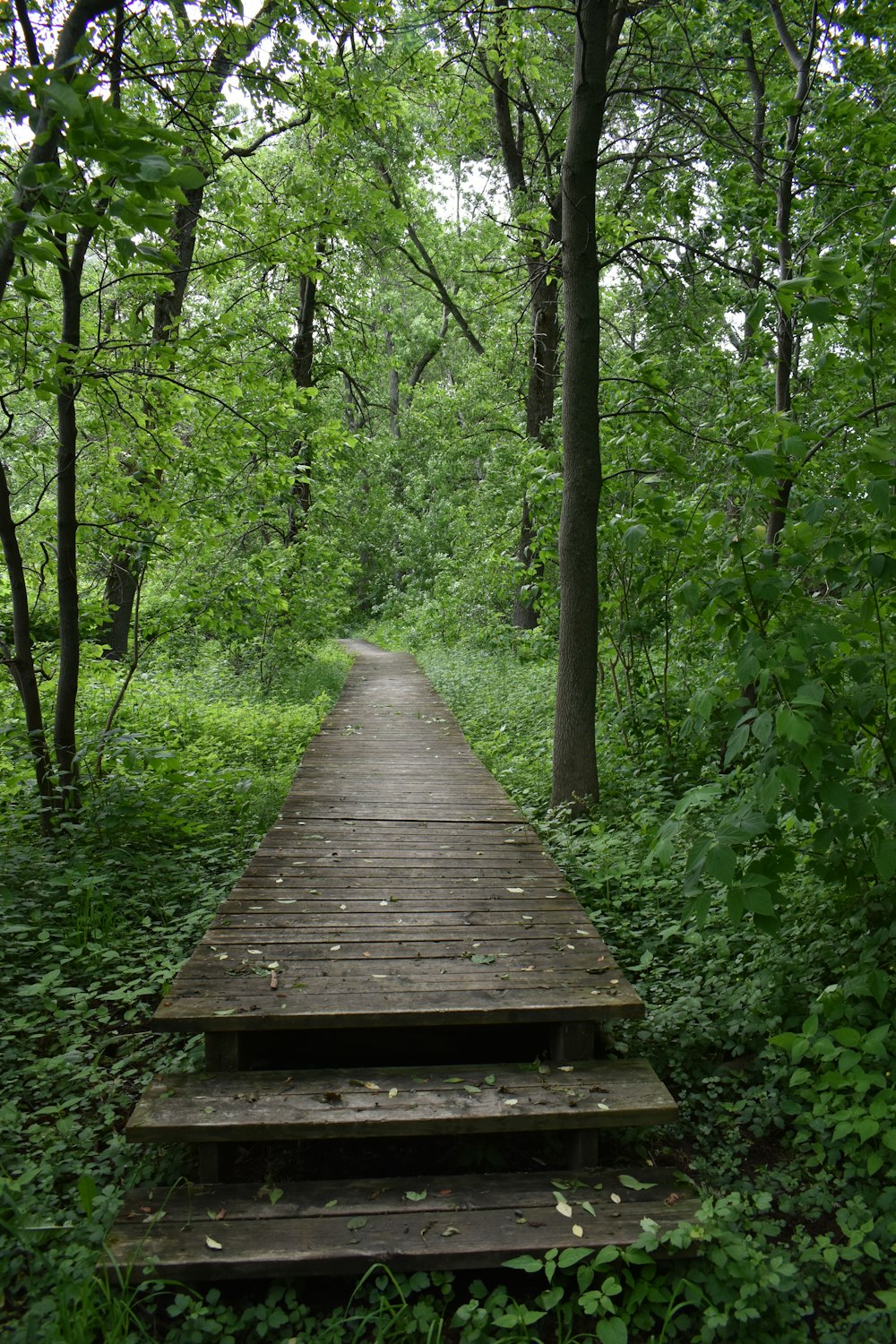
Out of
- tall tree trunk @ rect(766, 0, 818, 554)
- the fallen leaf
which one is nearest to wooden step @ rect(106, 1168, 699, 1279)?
the fallen leaf

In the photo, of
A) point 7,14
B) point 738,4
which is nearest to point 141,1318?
point 7,14

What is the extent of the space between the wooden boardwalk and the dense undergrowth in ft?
0.52

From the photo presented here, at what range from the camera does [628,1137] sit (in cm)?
304

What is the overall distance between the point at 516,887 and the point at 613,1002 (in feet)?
4.67

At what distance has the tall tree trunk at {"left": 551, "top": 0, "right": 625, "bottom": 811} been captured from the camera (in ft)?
18.2

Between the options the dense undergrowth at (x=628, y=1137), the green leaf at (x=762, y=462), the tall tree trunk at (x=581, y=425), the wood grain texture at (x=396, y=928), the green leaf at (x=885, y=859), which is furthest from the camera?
the tall tree trunk at (x=581, y=425)

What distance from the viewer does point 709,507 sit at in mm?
6898

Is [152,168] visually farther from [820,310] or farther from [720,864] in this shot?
[720,864]

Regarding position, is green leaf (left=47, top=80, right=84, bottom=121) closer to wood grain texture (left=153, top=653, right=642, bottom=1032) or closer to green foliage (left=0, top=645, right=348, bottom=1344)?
wood grain texture (left=153, top=653, right=642, bottom=1032)

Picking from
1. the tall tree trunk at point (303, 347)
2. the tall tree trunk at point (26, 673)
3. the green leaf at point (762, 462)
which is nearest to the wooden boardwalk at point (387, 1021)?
the tall tree trunk at point (26, 673)

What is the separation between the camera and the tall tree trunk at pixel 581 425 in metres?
5.54

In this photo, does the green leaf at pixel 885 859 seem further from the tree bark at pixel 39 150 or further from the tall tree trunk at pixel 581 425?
the tree bark at pixel 39 150

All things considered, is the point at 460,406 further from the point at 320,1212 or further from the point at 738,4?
the point at 320,1212

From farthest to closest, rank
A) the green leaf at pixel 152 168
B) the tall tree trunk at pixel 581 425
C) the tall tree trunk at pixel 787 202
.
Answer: the tall tree trunk at pixel 787 202 → the tall tree trunk at pixel 581 425 → the green leaf at pixel 152 168
